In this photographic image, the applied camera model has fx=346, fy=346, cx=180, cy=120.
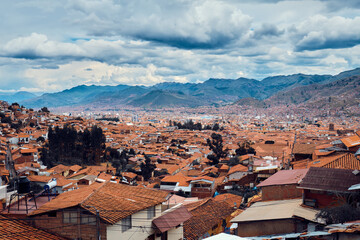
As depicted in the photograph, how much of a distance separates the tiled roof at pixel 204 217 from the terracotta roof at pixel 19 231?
729cm

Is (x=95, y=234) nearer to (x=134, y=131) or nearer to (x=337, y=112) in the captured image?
(x=134, y=131)

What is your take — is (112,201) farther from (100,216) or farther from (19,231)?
(19,231)

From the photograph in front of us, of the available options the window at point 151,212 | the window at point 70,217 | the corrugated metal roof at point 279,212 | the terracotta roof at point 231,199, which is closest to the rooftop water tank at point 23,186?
the window at point 70,217

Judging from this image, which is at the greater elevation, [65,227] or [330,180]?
[330,180]

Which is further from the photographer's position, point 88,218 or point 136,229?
point 136,229

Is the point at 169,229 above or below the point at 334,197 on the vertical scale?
below

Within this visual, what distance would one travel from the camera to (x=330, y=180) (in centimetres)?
1216

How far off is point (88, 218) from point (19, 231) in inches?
64.2

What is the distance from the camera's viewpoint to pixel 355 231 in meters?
7.43

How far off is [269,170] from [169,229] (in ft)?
54.5

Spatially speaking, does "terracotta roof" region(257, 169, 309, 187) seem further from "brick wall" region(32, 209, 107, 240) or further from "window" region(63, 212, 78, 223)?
"window" region(63, 212, 78, 223)

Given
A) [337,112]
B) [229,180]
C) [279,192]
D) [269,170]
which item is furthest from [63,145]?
[337,112]

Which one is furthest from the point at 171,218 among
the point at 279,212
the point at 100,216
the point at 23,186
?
the point at 23,186

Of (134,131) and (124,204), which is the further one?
(134,131)
